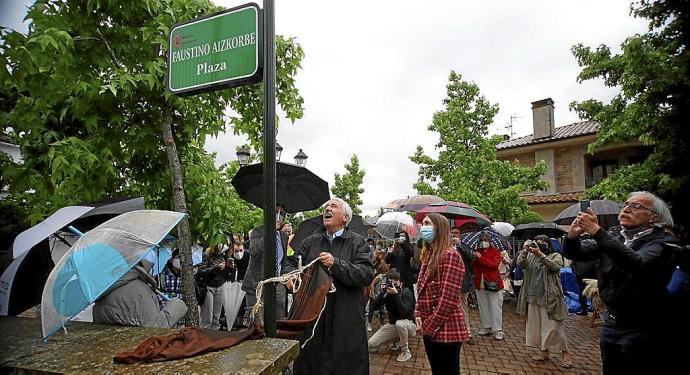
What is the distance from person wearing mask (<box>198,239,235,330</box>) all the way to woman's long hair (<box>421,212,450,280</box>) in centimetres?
540

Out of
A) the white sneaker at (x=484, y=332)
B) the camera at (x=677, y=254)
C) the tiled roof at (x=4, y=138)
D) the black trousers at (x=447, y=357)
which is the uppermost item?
the tiled roof at (x=4, y=138)

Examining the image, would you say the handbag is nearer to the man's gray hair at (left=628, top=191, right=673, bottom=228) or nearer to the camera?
the man's gray hair at (left=628, top=191, right=673, bottom=228)

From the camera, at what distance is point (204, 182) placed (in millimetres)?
4457

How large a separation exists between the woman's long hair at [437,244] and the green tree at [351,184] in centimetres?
3628

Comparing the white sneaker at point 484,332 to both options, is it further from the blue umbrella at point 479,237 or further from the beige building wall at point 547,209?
the beige building wall at point 547,209

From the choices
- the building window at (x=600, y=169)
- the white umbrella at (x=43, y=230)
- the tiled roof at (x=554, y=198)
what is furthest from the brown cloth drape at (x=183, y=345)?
the building window at (x=600, y=169)

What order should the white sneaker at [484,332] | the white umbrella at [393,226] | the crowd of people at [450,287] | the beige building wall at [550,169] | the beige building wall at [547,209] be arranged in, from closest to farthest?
the crowd of people at [450,287] < the white sneaker at [484,332] < the white umbrella at [393,226] < the beige building wall at [547,209] < the beige building wall at [550,169]

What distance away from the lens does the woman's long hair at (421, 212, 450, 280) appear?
340 centimetres

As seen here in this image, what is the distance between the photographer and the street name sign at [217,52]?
206 centimetres

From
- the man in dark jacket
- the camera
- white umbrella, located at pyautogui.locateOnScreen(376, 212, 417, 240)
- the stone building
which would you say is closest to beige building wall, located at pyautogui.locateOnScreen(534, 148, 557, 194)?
the stone building

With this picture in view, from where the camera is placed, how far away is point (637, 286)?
2.75 metres

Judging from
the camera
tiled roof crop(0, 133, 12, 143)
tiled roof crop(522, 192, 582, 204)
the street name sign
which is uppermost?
the street name sign

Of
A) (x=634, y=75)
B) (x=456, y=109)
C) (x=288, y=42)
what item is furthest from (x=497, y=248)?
(x=456, y=109)

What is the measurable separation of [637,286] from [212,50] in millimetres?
3421
